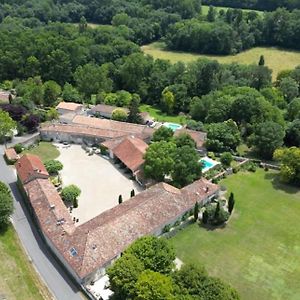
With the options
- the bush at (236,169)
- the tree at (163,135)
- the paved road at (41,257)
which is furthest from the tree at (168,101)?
the paved road at (41,257)

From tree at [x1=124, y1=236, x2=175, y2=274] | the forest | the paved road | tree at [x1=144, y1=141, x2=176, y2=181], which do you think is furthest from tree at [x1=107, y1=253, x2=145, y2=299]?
the forest

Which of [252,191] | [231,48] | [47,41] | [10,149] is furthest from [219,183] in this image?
[231,48]

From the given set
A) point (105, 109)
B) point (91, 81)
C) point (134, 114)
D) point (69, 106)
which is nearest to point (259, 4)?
point (91, 81)

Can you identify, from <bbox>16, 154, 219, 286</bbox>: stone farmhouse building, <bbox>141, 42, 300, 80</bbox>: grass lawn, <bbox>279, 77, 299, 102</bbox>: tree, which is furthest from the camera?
<bbox>141, 42, 300, 80</bbox>: grass lawn

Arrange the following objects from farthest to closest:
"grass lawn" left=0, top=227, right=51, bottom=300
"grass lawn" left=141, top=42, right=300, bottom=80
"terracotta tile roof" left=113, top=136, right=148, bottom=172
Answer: "grass lawn" left=141, top=42, right=300, bottom=80
"terracotta tile roof" left=113, top=136, right=148, bottom=172
"grass lawn" left=0, top=227, right=51, bottom=300

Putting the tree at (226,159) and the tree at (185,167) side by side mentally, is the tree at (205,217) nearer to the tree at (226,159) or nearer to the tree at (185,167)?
the tree at (185,167)

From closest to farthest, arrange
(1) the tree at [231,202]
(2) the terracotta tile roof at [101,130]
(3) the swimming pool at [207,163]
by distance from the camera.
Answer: (1) the tree at [231,202] < (3) the swimming pool at [207,163] < (2) the terracotta tile roof at [101,130]

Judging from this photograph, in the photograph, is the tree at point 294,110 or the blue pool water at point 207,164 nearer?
the blue pool water at point 207,164

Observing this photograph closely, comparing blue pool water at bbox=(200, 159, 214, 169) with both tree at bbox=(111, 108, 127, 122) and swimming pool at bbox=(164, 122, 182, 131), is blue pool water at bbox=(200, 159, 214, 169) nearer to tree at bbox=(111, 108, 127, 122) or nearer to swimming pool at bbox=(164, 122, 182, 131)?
swimming pool at bbox=(164, 122, 182, 131)
